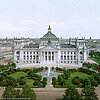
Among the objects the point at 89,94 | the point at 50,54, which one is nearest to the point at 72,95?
the point at 89,94

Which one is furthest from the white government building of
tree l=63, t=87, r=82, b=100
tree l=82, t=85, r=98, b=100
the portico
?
tree l=82, t=85, r=98, b=100

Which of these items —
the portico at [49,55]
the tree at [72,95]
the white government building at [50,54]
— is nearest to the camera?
the tree at [72,95]

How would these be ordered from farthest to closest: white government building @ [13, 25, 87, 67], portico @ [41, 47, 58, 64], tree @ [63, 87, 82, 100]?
portico @ [41, 47, 58, 64] < white government building @ [13, 25, 87, 67] < tree @ [63, 87, 82, 100]

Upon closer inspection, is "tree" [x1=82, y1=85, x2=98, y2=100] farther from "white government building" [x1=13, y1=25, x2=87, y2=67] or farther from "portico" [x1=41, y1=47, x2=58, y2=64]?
"portico" [x1=41, y1=47, x2=58, y2=64]

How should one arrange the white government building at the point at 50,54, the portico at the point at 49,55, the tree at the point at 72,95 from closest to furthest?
the tree at the point at 72,95 → the white government building at the point at 50,54 → the portico at the point at 49,55

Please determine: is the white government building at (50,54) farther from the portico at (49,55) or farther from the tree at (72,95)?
the tree at (72,95)

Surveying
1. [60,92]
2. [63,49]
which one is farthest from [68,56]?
[60,92]

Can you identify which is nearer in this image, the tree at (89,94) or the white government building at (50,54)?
the tree at (89,94)

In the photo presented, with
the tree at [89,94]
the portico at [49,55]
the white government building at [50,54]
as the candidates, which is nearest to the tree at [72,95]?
the tree at [89,94]

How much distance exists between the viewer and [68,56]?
72.4m

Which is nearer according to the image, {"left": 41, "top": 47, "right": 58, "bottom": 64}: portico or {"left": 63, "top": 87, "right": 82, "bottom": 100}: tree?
{"left": 63, "top": 87, "right": 82, "bottom": 100}: tree

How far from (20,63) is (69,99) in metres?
49.6

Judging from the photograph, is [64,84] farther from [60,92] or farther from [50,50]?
[50,50]

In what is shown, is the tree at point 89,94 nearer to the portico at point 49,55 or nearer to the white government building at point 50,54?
the white government building at point 50,54
